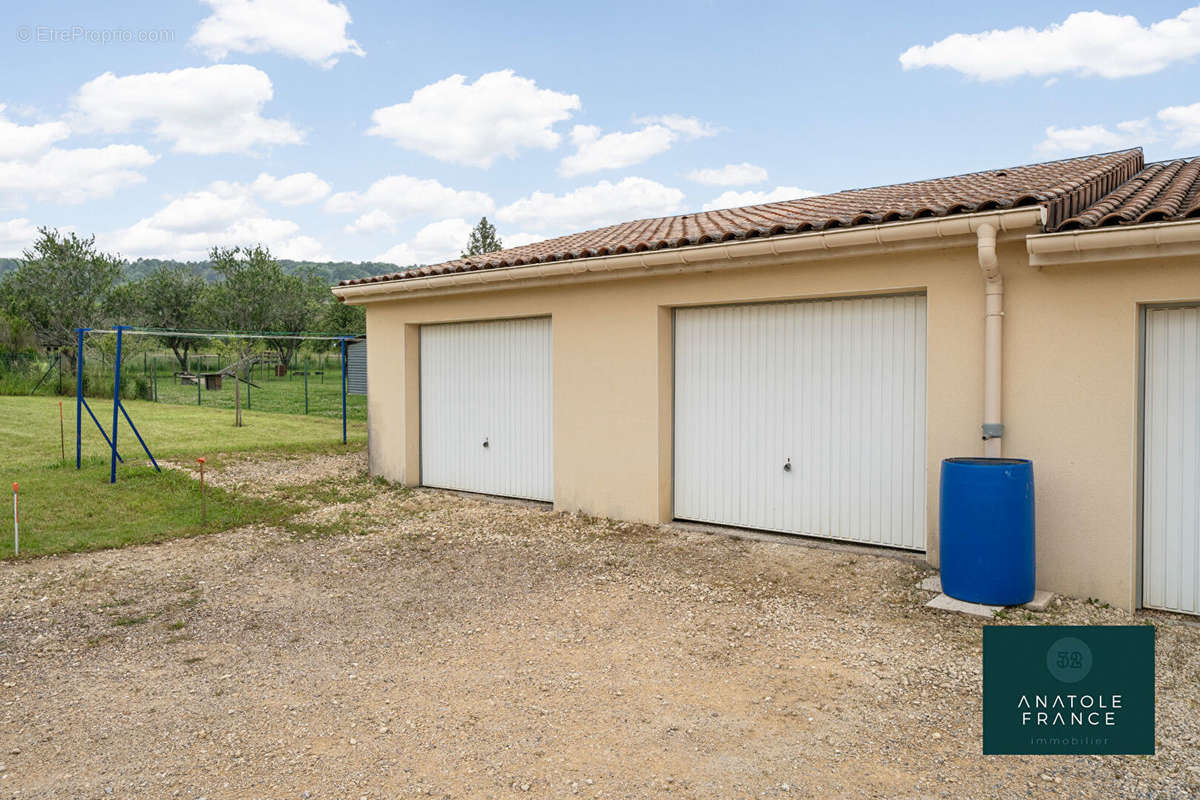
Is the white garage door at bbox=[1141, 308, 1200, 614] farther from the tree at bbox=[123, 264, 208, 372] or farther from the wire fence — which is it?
the tree at bbox=[123, 264, 208, 372]

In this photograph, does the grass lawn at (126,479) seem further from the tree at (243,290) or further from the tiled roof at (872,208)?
the tree at (243,290)

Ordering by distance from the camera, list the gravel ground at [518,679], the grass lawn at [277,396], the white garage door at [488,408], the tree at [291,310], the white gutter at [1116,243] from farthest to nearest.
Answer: the tree at [291,310]
the grass lawn at [277,396]
the white garage door at [488,408]
the white gutter at [1116,243]
the gravel ground at [518,679]

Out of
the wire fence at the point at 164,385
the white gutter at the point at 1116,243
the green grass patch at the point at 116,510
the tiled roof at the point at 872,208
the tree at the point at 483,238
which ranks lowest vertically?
the green grass patch at the point at 116,510

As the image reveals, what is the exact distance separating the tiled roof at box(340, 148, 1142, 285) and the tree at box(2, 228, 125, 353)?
30375mm

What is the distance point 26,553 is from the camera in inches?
267

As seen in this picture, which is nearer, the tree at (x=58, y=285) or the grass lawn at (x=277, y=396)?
the grass lawn at (x=277, y=396)

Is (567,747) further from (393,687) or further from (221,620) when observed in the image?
(221,620)

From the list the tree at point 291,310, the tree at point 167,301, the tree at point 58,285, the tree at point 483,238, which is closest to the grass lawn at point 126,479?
the tree at point 58,285

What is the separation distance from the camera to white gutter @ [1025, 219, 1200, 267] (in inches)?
176

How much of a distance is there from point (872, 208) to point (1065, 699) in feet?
15.5

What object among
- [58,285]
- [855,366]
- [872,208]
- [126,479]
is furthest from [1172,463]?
[58,285]

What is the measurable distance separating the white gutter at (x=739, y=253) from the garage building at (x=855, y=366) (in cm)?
2

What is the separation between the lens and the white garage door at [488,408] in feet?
28.5

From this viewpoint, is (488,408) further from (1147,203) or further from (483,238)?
(483,238)
